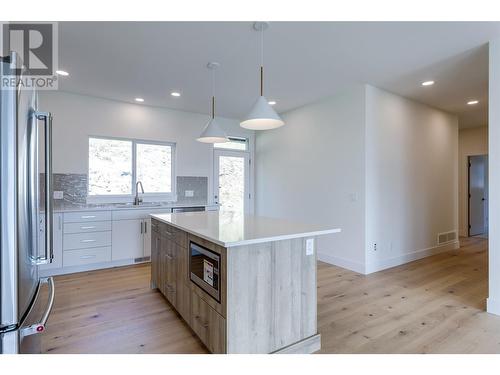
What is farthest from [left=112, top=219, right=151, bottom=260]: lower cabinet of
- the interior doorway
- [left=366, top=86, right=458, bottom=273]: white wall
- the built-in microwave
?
the interior doorway

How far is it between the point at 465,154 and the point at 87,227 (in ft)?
27.6

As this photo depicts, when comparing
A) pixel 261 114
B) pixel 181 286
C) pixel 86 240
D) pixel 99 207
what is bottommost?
pixel 181 286

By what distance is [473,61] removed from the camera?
302cm

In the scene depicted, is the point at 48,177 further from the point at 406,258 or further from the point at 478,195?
the point at 478,195

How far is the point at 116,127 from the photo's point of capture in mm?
4469

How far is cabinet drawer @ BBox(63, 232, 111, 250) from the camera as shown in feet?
12.1

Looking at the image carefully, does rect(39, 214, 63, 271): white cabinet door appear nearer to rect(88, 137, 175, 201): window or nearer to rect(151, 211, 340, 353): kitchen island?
rect(88, 137, 175, 201): window

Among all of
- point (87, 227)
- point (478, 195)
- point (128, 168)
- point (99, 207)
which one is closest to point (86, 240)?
point (87, 227)

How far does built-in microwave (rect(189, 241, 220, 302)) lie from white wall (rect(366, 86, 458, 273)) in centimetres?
267

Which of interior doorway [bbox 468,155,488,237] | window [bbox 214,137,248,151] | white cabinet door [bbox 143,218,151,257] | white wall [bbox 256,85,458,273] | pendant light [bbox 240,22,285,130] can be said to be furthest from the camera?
interior doorway [bbox 468,155,488,237]

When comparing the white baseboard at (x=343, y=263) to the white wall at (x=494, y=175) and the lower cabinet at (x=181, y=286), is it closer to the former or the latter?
the white wall at (x=494, y=175)
